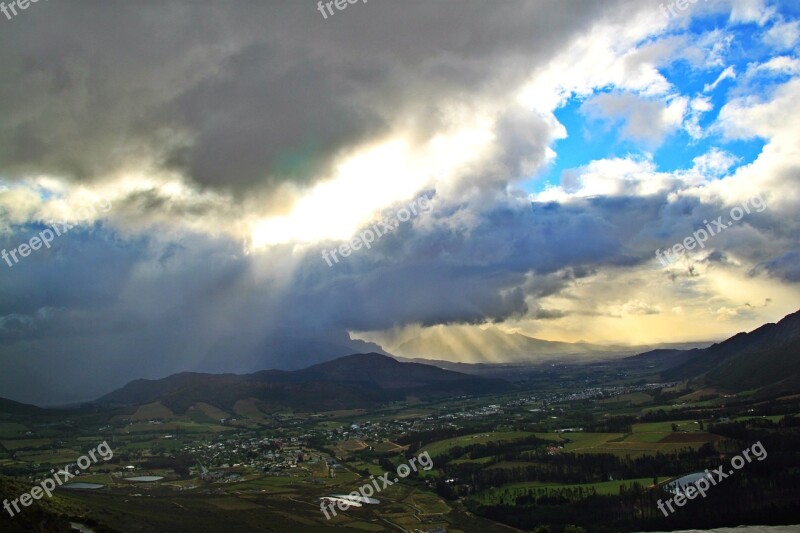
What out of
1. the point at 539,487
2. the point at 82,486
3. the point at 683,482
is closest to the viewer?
the point at 683,482

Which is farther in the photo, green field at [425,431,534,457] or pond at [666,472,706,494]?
green field at [425,431,534,457]

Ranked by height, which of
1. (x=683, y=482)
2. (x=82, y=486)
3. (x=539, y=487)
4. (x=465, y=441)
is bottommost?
(x=539, y=487)

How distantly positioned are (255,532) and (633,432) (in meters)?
139

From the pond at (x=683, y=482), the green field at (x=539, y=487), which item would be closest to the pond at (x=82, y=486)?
the green field at (x=539, y=487)

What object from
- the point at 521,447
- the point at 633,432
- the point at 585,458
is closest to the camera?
the point at 585,458

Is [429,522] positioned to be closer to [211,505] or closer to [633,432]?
[211,505]

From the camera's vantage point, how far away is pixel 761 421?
168 m

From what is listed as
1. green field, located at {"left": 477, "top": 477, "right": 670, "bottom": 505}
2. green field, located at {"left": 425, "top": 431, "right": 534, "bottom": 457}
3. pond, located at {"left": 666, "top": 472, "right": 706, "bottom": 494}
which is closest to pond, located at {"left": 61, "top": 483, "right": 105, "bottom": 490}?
green field, located at {"left": 477, "top": 477, "right": 670, "bottom": 505}

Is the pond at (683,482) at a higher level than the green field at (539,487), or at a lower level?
higher

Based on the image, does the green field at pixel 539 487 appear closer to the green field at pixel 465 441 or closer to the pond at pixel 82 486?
the green field at pixel 465 441

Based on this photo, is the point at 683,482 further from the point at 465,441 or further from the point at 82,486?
the point at 82,486

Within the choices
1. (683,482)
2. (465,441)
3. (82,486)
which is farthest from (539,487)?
(82,486)

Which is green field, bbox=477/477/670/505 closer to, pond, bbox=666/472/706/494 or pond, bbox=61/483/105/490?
pond, bbox=666/472/706/494

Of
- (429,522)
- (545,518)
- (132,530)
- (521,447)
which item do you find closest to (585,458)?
(521,447)
